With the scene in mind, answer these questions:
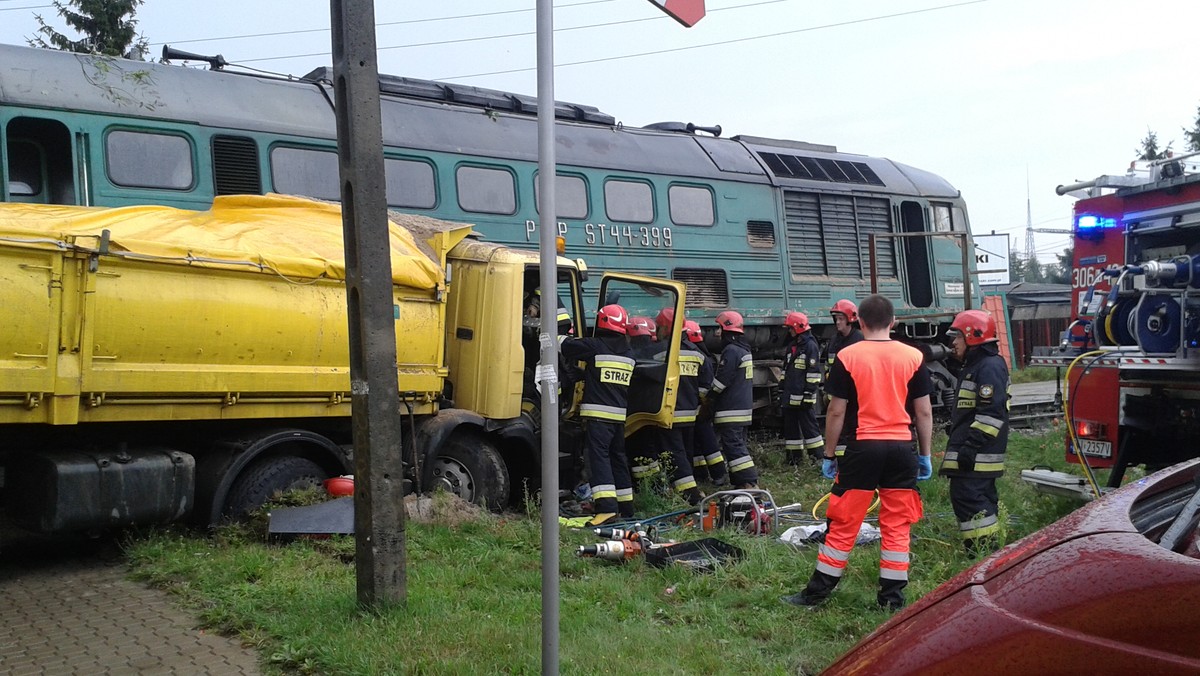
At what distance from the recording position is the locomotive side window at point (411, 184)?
1039 centimetres

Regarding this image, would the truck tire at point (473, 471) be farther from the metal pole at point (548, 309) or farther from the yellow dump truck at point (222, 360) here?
the metal pole at point (548, 309)

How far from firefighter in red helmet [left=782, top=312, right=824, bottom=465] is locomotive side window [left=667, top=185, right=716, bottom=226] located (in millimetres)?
1899

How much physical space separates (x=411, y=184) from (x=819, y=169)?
22.1 ft

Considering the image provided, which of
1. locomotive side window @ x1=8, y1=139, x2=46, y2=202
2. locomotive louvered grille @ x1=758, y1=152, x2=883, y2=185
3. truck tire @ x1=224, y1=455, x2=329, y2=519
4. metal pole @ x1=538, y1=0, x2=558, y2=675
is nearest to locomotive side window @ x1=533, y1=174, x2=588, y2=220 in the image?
locomotive louvered grille @ x1=758, y1=152, x2=883, y2=185

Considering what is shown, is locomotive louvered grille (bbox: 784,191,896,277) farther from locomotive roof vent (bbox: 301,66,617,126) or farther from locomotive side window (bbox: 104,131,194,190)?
locomotive side window (bbox: 104,131,194,190)

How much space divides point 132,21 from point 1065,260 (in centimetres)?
4954

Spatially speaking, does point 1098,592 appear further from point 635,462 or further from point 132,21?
point 132,21

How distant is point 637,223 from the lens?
1235cm

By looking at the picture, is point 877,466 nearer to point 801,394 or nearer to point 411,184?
point 801,394

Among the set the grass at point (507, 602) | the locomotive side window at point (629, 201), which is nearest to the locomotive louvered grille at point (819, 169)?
the locomotive side window at point (629, 201)

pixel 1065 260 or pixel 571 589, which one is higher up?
pixel 1065 260

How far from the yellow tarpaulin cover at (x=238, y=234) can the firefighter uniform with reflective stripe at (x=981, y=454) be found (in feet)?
13.1

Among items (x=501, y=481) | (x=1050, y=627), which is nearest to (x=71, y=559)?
(x=501, y=481)

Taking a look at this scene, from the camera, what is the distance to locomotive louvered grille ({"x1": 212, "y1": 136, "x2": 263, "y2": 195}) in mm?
9336
